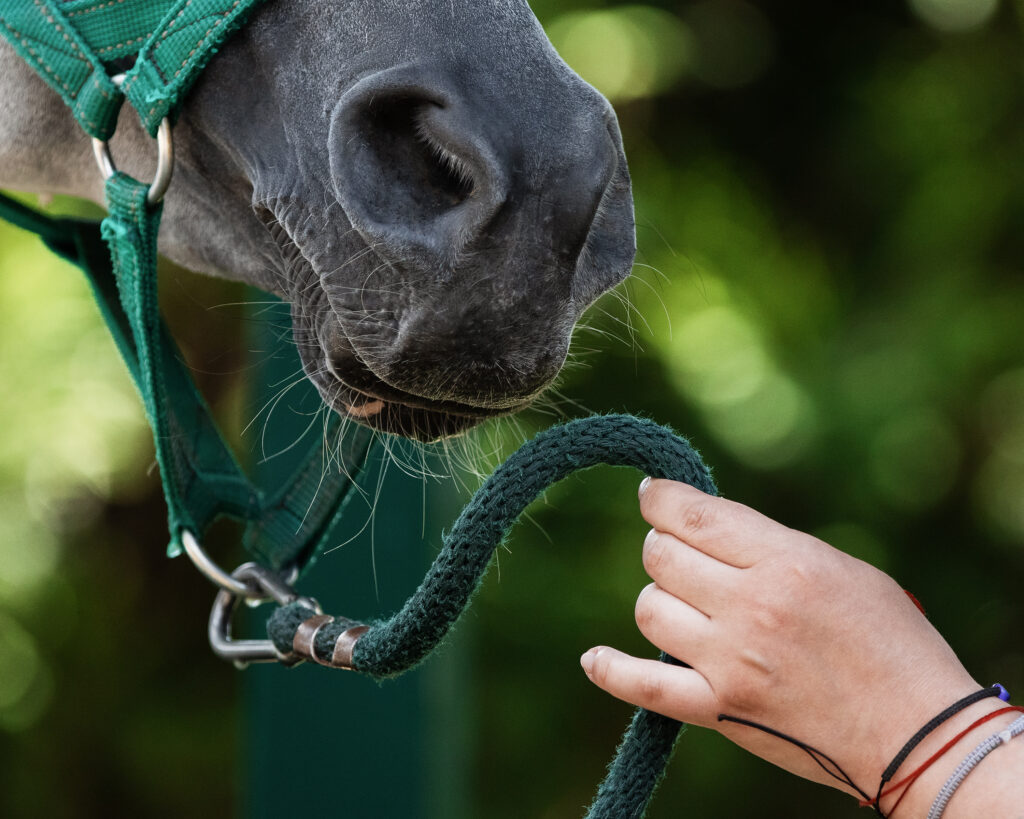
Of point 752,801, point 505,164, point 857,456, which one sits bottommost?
point 752,801

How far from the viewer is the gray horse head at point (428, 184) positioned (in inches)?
24.2

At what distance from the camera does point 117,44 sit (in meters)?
0.76

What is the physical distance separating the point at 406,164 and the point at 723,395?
1711 mm

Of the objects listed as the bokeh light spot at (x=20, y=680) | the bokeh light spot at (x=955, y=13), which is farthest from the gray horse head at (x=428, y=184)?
the bokeh light spot at (x=20, y=680)

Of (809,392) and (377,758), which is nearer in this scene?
(377,758)

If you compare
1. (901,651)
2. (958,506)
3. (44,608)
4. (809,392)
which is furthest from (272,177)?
(44,608)

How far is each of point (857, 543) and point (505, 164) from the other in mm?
1994

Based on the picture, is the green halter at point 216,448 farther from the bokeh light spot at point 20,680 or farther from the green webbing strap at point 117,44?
the bokeh light spot at point 20,680

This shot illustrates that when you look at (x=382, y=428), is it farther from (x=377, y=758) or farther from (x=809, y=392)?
(x=809, y=392)

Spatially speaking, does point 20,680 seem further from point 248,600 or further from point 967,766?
point 967,766

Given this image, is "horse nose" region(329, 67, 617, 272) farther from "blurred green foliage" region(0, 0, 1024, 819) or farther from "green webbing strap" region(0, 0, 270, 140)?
"blurred green foliage" region(0, 0, 1024, 819)

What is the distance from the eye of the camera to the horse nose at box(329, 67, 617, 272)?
610 mm

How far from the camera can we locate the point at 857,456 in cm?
241

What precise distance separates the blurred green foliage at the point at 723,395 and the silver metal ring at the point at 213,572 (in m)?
1.39
